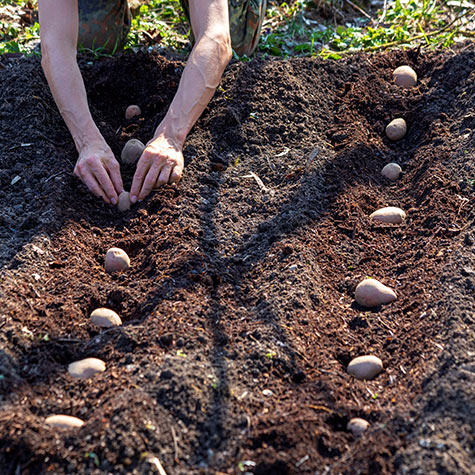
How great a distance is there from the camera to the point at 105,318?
226 cm

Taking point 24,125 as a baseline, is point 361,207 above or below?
below

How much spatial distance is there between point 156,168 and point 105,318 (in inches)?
34.6

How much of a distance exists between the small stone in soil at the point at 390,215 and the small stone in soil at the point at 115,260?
1128mm

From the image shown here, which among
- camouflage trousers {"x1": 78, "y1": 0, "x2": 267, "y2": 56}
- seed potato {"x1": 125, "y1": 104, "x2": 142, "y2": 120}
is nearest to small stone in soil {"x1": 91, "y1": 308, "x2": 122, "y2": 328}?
seed potato {"x1": 125, "y1": 104, "x2": 142, "y2": 120}

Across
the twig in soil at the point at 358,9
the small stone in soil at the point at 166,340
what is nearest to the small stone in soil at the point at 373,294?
the small stone in soil at the point at 166,340

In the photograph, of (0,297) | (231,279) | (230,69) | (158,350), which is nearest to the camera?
(158,350)

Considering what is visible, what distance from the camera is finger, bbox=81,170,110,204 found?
292 cm

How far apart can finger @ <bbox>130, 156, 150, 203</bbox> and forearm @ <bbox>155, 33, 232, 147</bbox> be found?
0.18m

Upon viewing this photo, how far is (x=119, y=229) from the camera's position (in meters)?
2.83

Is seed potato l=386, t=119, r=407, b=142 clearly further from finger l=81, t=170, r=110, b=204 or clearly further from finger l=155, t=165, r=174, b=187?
finger l=81, t=170, r=110, b=204

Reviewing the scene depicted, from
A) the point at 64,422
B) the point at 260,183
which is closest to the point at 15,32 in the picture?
the point at 260,183

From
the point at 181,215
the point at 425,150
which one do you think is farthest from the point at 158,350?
the point at 425,150

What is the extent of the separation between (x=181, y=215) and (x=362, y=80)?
1.62 m

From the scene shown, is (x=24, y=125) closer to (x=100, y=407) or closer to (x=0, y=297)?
(x=0, y=297)
